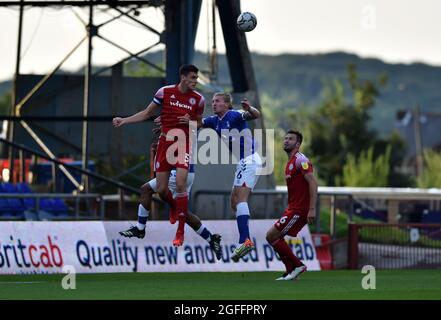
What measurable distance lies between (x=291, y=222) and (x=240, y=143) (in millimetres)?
1470

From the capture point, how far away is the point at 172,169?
2006cm

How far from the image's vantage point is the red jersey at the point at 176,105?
774 inches

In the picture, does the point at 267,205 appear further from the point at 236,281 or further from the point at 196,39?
the point at 236,281

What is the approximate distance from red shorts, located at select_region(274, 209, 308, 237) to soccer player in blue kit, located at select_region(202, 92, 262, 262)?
0.54m

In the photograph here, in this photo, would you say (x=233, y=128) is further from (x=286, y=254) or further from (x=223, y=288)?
(x=223, y=288)

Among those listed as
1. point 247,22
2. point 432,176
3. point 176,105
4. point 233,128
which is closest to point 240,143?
point 233,128

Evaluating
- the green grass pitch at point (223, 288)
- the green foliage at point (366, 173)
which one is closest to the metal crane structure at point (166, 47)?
the green grass pitch at point (223, 288)

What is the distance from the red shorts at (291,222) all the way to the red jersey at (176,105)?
2038 mm

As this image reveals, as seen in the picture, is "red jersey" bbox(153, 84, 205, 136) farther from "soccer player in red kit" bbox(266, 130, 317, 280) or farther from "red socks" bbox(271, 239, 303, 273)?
"red socks" bbox(271, 239, 303, 273)

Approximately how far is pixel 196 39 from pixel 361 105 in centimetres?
8543

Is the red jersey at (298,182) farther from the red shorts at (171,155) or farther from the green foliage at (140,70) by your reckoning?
the green foliage at (140,70)

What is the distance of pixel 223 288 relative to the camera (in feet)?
59.2

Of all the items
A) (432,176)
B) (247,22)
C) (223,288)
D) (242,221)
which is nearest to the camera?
(223,288)
